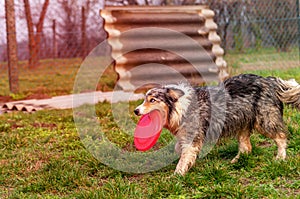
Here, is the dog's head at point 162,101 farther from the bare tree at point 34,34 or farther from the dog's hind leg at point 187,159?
the bare tree at point 34,34

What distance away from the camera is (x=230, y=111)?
4.62 metres

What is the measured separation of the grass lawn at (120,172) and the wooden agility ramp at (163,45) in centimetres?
338

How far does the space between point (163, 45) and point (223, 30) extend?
3.15 meters

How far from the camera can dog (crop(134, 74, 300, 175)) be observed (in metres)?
4.42

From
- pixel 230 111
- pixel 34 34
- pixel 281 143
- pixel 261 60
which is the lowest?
pixel 261 60

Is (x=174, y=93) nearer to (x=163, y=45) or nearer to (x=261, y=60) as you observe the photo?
(x=163, y=45)

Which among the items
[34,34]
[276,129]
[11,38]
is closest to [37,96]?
[11,38]

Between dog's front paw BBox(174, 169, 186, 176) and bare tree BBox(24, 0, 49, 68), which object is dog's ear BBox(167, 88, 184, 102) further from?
bare tree BBox(24, 0, 49, 68)

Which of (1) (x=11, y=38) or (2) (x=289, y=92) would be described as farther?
(1) (x=11, y=38)

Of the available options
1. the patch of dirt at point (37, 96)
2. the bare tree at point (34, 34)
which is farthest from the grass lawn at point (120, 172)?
the bare tree at point (34, 34)

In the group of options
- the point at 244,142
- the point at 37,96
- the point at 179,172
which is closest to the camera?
the point at 179,172

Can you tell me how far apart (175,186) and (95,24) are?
1017cm

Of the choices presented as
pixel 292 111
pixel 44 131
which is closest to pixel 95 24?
pixel 44 131

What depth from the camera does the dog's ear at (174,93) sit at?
14.2 feet
